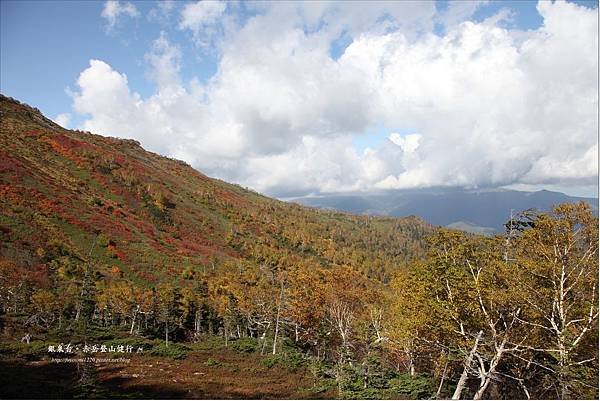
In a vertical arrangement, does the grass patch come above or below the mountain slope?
below

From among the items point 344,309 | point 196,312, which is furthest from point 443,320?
point 196,312

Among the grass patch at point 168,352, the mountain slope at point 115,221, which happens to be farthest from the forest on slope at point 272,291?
the mountain slope at point 115,221

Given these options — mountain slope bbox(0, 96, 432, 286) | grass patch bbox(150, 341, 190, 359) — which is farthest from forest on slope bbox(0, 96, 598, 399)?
mountain slope bbox(0, 96, 432, 286)

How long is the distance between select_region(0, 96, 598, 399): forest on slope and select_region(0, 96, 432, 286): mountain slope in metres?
0.44

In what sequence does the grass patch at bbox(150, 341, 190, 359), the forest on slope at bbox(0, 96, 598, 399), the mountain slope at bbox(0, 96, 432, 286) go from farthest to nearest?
1. the mountain slope at bbox(0, 96, 432, 286)
2. the grass patch at bbox(150, 341, 190, 359)
3. the forest on slope at bbox(0, 96, 598, 399)

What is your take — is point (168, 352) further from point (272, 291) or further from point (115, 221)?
point (115, 221)

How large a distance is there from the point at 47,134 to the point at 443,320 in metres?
121

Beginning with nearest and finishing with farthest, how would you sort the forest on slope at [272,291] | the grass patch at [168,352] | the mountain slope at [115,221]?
the forest on slope at [272,291], the grass patch at [168,352], the mountain slope at [115,221]

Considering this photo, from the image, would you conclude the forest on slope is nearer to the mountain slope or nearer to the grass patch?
the grass patch

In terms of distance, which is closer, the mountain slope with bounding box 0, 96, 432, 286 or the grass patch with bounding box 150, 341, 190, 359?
the grass patch with bounding box 150, 341, 190, 359

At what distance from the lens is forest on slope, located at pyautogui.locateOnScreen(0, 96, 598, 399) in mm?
12570

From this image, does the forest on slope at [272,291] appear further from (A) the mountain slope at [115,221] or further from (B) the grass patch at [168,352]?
(A) the mountain slope at [115,221]

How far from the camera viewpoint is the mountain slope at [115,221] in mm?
57863

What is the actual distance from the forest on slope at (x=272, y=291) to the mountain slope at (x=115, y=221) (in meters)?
0.44
